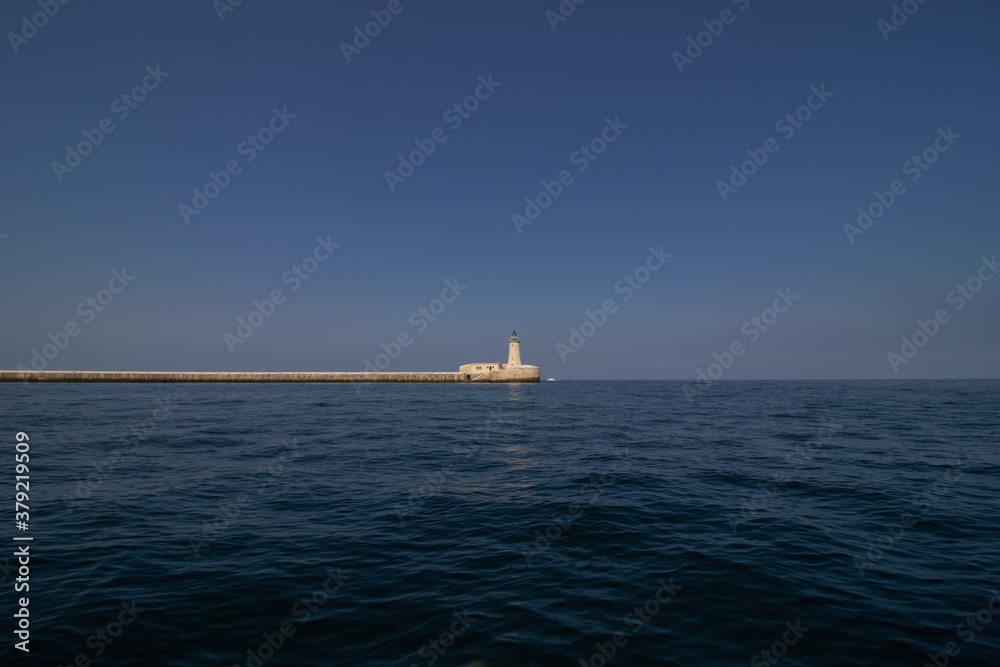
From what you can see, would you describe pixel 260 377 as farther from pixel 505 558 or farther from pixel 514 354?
pixel 505 558

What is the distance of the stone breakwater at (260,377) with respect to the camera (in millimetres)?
91062

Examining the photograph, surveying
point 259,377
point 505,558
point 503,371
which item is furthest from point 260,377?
point 505,558

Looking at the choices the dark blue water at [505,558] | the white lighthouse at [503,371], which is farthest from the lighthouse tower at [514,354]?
the dark blue water at [505,558]

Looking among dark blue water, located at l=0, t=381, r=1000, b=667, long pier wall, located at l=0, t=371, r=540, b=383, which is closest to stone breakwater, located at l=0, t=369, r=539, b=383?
long pier wall, located at l=0, t=371, r=540, b=383

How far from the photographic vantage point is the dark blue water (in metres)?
6.10

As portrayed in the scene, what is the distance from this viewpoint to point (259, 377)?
348ft

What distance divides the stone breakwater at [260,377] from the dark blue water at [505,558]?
9332 cm

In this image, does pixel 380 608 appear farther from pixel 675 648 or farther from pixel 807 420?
pixel 807 420

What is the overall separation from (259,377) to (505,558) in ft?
373

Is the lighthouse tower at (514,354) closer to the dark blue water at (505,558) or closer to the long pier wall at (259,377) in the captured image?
the long pier wall at (259,377)

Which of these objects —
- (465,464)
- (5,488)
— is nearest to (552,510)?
(465,464)

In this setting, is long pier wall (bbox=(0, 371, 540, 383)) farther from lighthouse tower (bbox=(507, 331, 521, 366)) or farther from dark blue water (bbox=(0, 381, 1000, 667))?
dark blue water (bbox=(0, 381, 1000, 667))

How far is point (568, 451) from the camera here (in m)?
20.9

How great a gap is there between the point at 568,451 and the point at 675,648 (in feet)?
48.9
